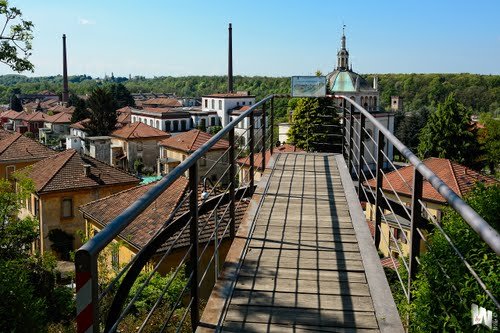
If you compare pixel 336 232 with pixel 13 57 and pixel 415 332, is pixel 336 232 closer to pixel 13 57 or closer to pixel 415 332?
pixel 415 332

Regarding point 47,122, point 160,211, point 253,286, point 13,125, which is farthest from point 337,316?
point 13,125

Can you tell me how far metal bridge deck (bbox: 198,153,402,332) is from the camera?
307cm

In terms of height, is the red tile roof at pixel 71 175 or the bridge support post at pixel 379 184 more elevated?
the bridge support post at pixel 379 184

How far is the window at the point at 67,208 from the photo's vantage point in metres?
28.0

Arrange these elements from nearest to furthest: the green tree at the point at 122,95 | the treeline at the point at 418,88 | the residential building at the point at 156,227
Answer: the residential building at the point at 156,227 → the treeline at the point at 418,88 → the green tree at the point at 122,95

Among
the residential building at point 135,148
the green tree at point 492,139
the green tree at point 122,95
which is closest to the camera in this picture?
the green tree at point 492,139

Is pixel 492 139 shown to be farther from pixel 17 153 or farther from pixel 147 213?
pixel 17 153

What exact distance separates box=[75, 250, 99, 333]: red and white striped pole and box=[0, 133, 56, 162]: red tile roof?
1496 inches

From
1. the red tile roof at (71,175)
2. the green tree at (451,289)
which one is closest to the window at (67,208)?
the red tile roof at (71,175)

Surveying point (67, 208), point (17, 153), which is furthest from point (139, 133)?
point (67, 208)

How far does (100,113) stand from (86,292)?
6312 centimetres

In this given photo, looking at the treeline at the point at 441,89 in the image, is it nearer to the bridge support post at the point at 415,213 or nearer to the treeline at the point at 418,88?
the treeline at the point at 418,88

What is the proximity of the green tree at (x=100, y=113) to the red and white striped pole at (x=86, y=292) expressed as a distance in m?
62.2

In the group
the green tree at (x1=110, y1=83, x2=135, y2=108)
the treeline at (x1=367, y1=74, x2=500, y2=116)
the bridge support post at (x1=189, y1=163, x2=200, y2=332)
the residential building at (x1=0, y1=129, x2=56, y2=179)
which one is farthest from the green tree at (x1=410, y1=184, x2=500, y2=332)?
the green tree at (x1=110, y1=83, x2=135, y2=108)
